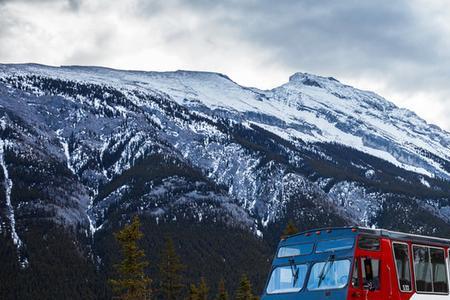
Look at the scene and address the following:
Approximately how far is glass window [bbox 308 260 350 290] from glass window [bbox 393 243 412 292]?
2.33 m

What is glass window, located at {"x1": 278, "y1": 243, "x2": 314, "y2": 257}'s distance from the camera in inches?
1001

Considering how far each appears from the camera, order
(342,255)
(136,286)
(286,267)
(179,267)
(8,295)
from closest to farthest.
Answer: (342,255) < (286,267) < (136,286) < (179,267) < (8,295)

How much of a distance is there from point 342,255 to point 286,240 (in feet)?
10.5

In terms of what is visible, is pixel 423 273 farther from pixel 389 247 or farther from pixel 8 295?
pixel 8 295

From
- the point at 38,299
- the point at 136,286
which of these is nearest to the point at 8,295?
the point at 38,299

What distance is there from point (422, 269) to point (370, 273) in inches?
121

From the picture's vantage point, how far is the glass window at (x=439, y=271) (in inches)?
1050

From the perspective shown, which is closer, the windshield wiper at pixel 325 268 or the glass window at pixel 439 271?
the windshield wiper at pixel 325 268

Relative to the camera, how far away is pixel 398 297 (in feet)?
81.4

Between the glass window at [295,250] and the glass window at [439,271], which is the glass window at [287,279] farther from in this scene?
the glass window at [439,271]

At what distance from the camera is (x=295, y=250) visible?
1022 inches

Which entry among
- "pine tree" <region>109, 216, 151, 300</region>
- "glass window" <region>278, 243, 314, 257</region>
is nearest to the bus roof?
"glass window" <region>278, 243, 314, 257</region>

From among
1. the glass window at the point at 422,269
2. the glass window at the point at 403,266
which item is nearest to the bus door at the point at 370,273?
the glass window at the point at 403,266

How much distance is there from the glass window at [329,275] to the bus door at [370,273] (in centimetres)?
30
